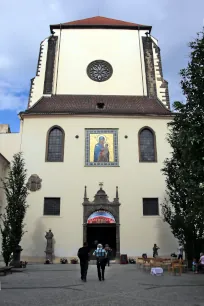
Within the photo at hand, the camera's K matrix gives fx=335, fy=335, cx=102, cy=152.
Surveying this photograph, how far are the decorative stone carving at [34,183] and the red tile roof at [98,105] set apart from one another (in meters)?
4.70

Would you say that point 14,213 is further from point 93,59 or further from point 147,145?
point 93,59

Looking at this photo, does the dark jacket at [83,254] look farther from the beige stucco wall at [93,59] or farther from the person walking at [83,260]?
the beige stucco wall at [93,59]

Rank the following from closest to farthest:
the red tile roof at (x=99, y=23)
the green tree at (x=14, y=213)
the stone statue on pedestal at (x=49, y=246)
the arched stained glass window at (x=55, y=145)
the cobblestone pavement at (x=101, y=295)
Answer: the cobblestone pavement at (x=101, y=295) → the green tree at (x=14, y=213) → the stone statue on pedestal at (x=49, y=246) → the arched stained glass window at (x=55, y=145) → the red tile roof at (x=99, y=23)

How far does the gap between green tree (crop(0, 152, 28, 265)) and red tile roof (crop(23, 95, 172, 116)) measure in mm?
7196

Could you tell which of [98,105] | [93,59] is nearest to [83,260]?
[98,105]

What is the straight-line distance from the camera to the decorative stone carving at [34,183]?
2244 centimetres

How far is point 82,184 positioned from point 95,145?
295 centimetres

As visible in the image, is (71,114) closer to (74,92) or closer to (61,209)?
(74,92)

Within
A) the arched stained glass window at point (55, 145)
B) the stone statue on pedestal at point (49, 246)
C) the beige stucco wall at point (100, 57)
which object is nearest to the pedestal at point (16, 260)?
the stone statue on pedestal at point (49, 246)

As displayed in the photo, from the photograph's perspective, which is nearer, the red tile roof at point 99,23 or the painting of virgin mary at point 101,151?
the painting of virgin mary at point 101,151

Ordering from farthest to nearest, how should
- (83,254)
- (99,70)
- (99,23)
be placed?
(99,23) → (99,70) → (83,254)

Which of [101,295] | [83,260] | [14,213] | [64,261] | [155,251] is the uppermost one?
[14,213]

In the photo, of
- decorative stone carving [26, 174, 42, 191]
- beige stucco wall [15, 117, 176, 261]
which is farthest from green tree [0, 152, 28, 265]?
beige stucco wall [15, 117, 176, 261]

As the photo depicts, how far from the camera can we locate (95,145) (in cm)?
2348
